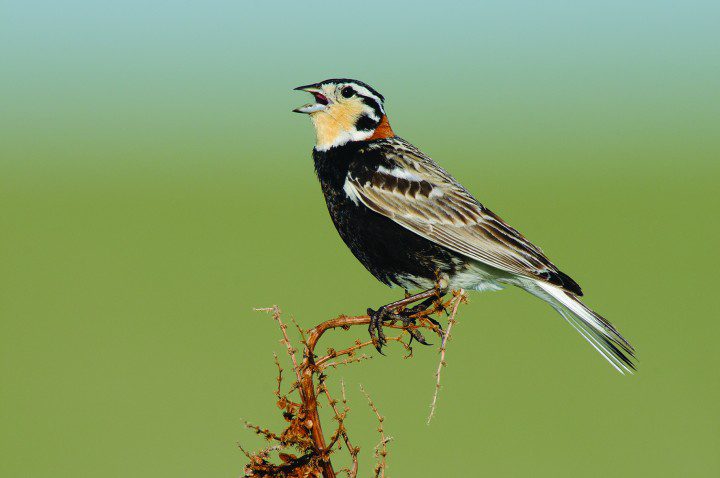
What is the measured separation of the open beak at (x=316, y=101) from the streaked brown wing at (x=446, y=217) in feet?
1.57

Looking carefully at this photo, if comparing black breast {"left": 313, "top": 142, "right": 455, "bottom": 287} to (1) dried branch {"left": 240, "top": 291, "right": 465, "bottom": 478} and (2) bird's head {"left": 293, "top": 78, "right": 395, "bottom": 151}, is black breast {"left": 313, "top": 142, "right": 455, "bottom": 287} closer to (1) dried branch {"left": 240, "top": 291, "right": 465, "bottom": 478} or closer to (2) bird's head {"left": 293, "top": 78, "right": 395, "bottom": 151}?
(2) bird's head {"left": 293, "top": 78, "right": 395, "bottom": 151}

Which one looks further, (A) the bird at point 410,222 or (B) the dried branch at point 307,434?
(A) the bird at point 410,222

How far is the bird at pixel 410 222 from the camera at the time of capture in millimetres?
4840

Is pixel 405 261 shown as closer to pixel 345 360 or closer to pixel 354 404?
pixel 345 360

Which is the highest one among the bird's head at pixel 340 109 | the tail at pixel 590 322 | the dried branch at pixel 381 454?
the bird's head at pixel 340 109

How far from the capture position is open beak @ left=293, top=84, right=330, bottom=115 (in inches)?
202

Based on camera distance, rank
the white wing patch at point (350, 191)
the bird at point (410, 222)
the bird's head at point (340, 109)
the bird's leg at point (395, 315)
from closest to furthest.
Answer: the bird's leg at point (395, 315)
the bird at point (410, 222)
the white wing patch at point (350, 191)
the bird's head at point (340, 109)

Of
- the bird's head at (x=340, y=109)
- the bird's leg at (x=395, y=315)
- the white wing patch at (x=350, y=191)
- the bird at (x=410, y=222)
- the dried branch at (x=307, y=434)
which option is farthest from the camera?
the bird's head at (x=340, y=109)

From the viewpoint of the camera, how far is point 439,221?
504cm

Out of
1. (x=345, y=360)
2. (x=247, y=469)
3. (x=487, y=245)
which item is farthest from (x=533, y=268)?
(x=247, y=469)

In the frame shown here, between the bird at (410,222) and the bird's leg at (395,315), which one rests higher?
the bird at (410,222)

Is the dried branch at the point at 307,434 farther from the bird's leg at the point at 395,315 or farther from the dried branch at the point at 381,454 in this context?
the bird's leg at the point at 395,315

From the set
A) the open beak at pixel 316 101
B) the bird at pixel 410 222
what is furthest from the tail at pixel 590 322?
the open beak at pixel 316 101

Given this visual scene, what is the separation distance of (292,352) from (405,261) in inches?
86.2
